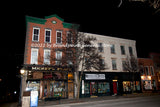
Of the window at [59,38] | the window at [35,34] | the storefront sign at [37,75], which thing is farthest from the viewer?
the window at [59,38]

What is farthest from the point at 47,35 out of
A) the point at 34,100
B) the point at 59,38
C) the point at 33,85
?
the point at 34,100

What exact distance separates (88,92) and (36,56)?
1066 centimetres

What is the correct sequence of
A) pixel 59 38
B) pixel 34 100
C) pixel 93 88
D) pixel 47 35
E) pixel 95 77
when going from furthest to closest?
1. pixel 95 77
2. pixel 93 88
3. pixel 59 38
4. pixel 47 35
5. pixel 34 100

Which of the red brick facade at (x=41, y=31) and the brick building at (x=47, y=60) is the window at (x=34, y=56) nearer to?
the brick building at (x=47, y=60)

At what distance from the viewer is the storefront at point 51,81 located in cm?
1662

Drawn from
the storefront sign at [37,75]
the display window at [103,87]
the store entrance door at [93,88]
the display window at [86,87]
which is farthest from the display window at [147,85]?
the storefront sign at [37,75]

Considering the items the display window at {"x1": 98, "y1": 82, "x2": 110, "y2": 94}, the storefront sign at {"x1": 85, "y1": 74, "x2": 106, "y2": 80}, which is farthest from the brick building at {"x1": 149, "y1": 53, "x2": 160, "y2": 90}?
the storefront sign at {"x1": 85, "y1": 74, "x2": 106, "y2": 80}

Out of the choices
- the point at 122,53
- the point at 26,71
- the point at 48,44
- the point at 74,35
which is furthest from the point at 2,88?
the point at 122,53

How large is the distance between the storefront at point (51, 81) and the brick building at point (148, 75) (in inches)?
648

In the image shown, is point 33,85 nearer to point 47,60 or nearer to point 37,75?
point 37,75

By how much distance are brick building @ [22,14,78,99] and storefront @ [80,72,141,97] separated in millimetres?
2673

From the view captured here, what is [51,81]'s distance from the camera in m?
17.8

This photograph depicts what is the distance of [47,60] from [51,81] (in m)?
3.37

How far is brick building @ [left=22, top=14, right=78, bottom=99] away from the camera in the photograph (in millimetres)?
16688
